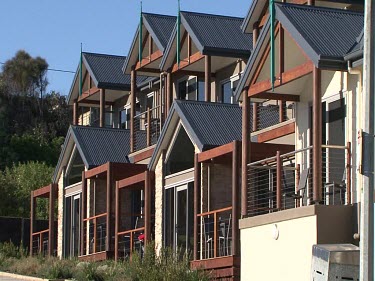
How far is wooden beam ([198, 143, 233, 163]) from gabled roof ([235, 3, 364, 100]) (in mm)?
2376

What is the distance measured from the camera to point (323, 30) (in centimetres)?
2150

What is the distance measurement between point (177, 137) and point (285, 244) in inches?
345

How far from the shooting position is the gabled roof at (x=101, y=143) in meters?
34.5

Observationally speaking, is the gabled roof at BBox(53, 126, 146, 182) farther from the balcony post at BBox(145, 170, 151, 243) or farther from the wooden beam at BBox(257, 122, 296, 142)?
the wooden beam at BBox(257, 122, 296, 142)

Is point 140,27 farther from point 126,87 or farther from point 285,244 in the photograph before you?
point 285,244

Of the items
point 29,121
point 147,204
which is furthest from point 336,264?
point 29,121

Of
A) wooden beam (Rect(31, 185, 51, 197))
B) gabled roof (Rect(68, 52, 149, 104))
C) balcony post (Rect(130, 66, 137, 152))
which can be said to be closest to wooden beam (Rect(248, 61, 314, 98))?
balcony post (Rect(130, 66, 137, 152))

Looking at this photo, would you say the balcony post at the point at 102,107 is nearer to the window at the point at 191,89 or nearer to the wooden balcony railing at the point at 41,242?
the window at the point at 191,89

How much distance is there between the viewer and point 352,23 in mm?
22016

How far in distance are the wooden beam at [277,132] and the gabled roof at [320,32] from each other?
2.42 m

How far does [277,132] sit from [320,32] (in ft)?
15.3

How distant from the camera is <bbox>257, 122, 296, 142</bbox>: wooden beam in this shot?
25.2m

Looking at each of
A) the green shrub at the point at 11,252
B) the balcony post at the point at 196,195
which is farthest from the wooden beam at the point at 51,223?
the balcony post at the point at 196,195

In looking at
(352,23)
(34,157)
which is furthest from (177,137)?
(34,157)
